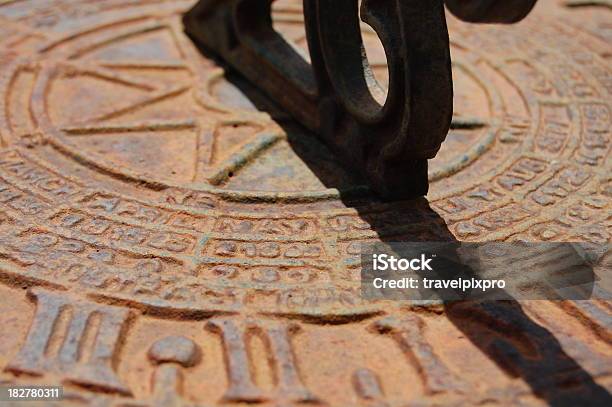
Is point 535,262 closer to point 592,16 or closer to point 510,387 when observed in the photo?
point 510,387

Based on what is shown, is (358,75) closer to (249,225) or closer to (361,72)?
(361,72)

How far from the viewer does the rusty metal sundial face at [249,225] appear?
2.62 m

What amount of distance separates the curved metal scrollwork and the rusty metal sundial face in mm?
123

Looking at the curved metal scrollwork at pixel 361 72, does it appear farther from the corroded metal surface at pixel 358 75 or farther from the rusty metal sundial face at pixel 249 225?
the rusty metal sundial face at pixel 249 225

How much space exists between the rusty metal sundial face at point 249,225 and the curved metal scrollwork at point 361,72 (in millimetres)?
123

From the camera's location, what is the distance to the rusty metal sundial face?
8.59 feet

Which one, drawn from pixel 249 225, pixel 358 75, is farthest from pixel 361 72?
pixel 249 225

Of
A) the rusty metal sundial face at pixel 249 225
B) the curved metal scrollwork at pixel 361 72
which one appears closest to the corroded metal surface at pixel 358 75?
the curved metal scrollwork at pixel 361 72

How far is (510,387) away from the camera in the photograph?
2584 mm

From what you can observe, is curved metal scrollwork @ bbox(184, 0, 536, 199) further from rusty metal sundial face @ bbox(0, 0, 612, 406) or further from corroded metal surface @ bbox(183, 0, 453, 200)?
rusty metal sundial face @ bbox(0, 0, 612, 406)

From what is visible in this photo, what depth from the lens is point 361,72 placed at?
3752 mm

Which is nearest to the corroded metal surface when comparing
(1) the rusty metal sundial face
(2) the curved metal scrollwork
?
(2) the curved metal scrollwork

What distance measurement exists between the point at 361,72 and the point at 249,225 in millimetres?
962

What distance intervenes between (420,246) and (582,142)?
1338 millimetres
